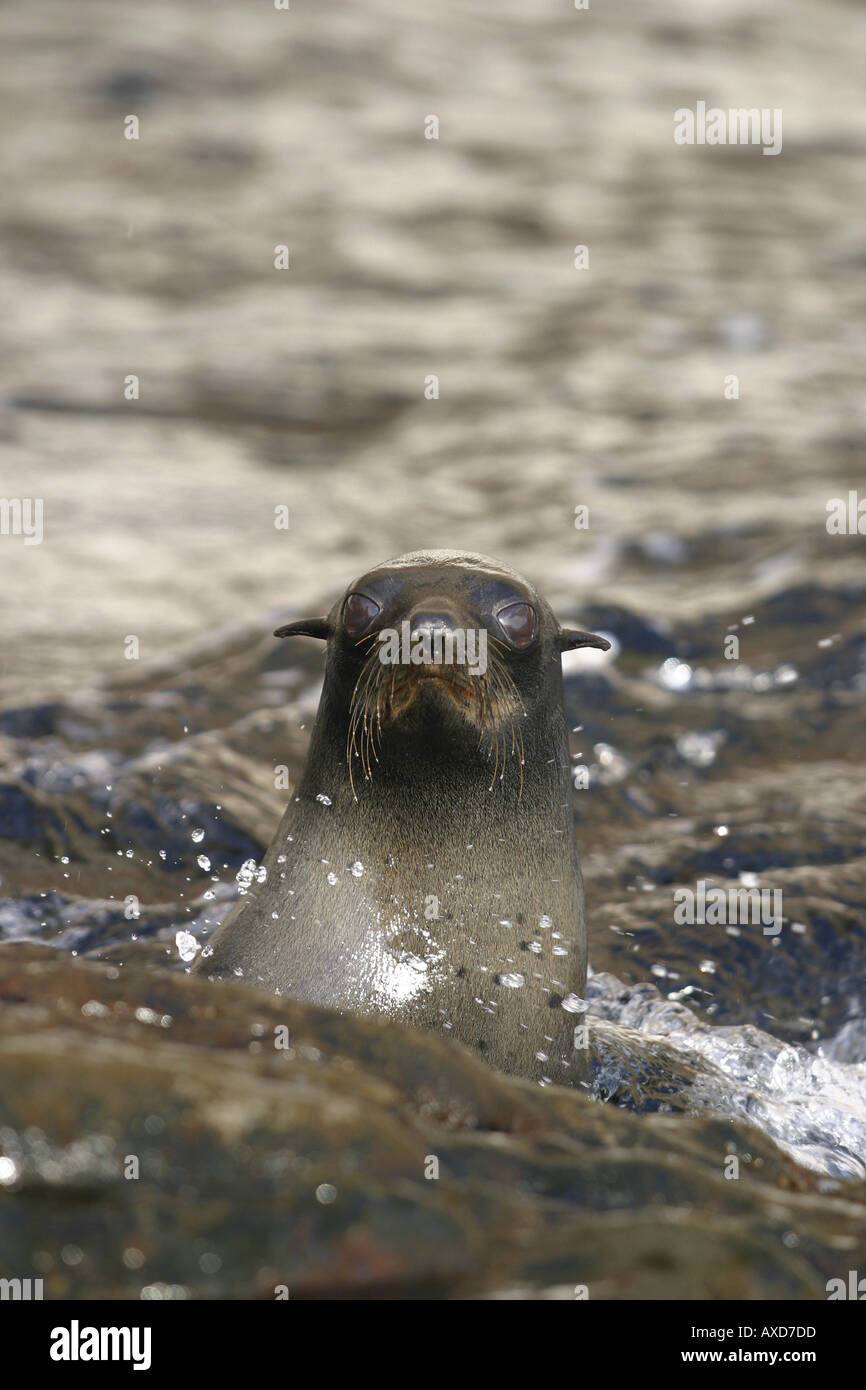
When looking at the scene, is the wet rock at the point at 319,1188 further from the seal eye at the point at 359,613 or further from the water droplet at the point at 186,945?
the water droplet at the point at 186,945

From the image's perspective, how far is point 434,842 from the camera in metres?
5.26

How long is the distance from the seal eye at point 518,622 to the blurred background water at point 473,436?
59.2 inches

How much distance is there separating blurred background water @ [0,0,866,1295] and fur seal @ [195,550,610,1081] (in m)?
0.59

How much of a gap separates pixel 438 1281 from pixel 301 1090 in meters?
0.49

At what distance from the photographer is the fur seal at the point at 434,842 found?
5027 mm

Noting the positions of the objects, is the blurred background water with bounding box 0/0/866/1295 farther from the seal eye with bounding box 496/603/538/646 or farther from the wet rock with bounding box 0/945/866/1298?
the wet rock with bounding box 0/945/866/1298

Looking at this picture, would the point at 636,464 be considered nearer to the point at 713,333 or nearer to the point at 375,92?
the point at 713,333

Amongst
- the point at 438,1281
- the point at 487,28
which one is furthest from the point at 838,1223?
the point at 487,28

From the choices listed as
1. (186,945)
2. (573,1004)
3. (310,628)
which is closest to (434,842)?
(573,1004)

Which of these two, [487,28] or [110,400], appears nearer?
[110,400]

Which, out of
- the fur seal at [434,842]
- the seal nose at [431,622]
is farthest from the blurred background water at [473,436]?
the seal nose at [431,622]

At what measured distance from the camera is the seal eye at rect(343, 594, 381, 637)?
514 centimetres

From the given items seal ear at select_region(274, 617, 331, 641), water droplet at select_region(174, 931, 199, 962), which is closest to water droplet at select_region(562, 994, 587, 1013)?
seal ear at select_region(274, 617, 331, 641)
